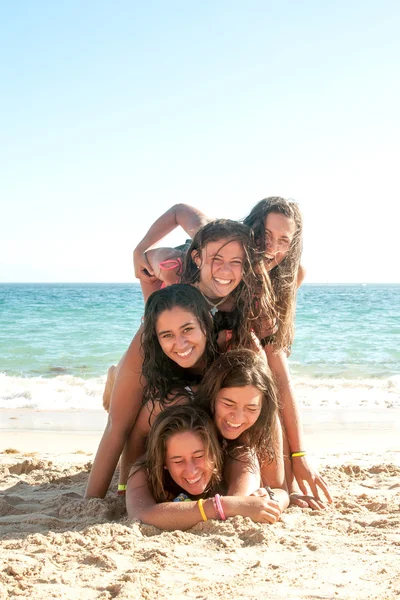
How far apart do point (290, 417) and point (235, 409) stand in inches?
22.7

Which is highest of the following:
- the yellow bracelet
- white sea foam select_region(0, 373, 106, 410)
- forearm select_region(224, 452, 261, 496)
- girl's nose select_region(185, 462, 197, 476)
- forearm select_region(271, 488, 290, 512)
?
girl's nose select_region(185, 462, 197, 476)

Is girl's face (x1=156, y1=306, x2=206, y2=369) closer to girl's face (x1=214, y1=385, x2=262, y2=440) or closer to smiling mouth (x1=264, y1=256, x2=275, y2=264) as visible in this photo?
girl's face (x1=214, y1=385, x2=262, y2=440)

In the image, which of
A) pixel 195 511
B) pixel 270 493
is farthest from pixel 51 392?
pixel 195 511

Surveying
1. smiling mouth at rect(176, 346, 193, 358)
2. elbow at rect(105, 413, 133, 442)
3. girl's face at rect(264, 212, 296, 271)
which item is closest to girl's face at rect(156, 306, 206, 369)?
smiling mouth at rect(176, 346, 193, 358)

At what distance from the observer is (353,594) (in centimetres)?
209

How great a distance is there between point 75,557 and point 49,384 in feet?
22.4

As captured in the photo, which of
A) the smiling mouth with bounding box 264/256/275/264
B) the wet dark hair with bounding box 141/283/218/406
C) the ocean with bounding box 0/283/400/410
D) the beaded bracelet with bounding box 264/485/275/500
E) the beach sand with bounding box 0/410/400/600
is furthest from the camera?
the ocean with bounding box 0/283/400/410

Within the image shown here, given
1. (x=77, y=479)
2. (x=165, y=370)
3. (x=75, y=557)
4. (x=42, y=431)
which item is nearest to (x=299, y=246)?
(x=165, y=370)

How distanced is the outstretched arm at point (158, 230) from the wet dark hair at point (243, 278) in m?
0.41

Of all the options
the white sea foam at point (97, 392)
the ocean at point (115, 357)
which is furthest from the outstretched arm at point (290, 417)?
the ocean at point (115, 357)

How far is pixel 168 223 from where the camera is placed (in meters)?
4.12

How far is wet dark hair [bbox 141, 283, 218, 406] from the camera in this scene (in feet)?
10.7

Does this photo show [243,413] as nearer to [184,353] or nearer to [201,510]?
[184,353]

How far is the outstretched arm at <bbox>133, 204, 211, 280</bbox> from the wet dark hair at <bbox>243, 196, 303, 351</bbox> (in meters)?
0.39
